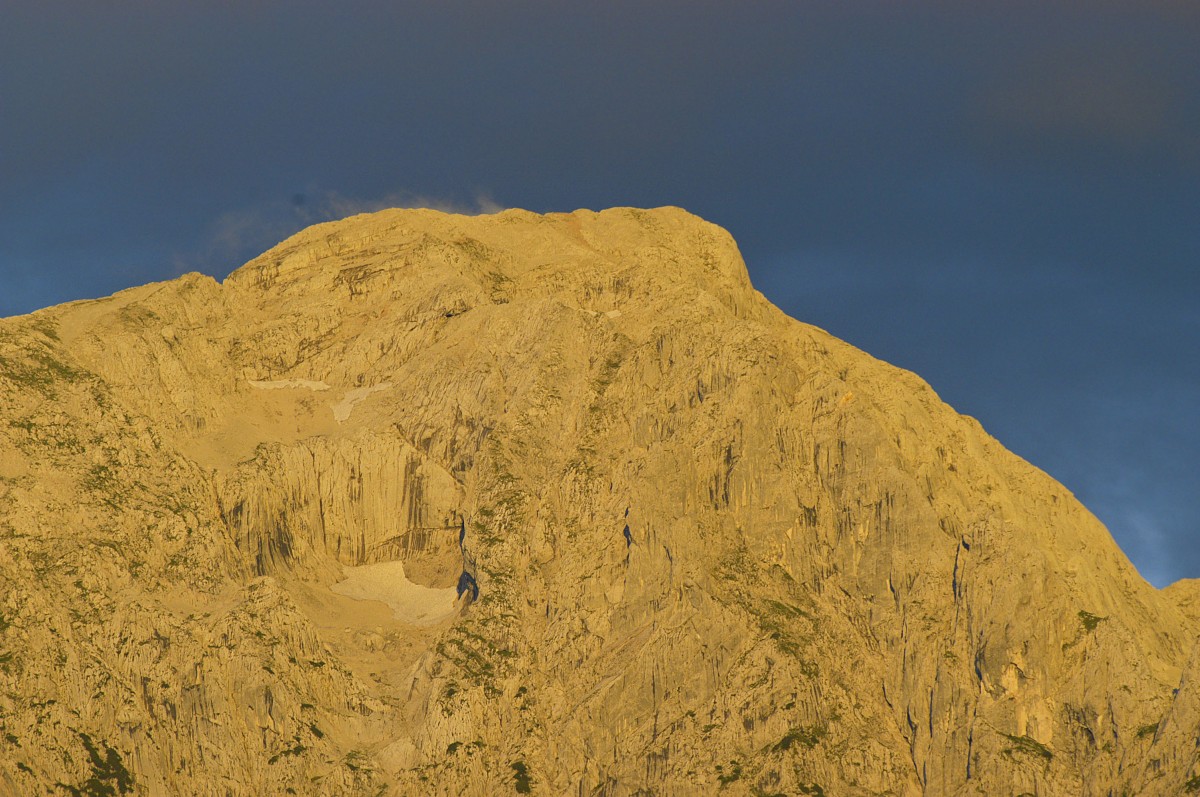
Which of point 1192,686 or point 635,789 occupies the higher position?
point 1192,686

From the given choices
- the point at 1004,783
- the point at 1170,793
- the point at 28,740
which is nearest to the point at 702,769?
the point at 1004,783

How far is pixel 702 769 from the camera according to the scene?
19912 centimetres

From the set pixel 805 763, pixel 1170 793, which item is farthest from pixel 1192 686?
pixel 805 763

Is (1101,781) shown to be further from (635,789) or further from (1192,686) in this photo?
(635,789)

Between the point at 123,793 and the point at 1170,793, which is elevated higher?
the point at 1170,793

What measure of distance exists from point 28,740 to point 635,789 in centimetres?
4743

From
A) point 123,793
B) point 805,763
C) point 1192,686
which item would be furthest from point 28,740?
point 1192,686

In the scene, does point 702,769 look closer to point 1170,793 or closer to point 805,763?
point 805,763

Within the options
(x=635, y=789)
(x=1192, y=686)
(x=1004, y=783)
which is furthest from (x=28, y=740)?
(x=1192, y=686)

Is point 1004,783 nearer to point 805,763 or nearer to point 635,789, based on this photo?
point 805,763

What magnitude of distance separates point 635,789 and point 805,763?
A: 1348 centimetres

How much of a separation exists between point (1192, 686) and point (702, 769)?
1529 inches

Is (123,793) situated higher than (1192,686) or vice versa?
(1192,686)

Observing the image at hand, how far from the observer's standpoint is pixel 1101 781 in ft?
653
